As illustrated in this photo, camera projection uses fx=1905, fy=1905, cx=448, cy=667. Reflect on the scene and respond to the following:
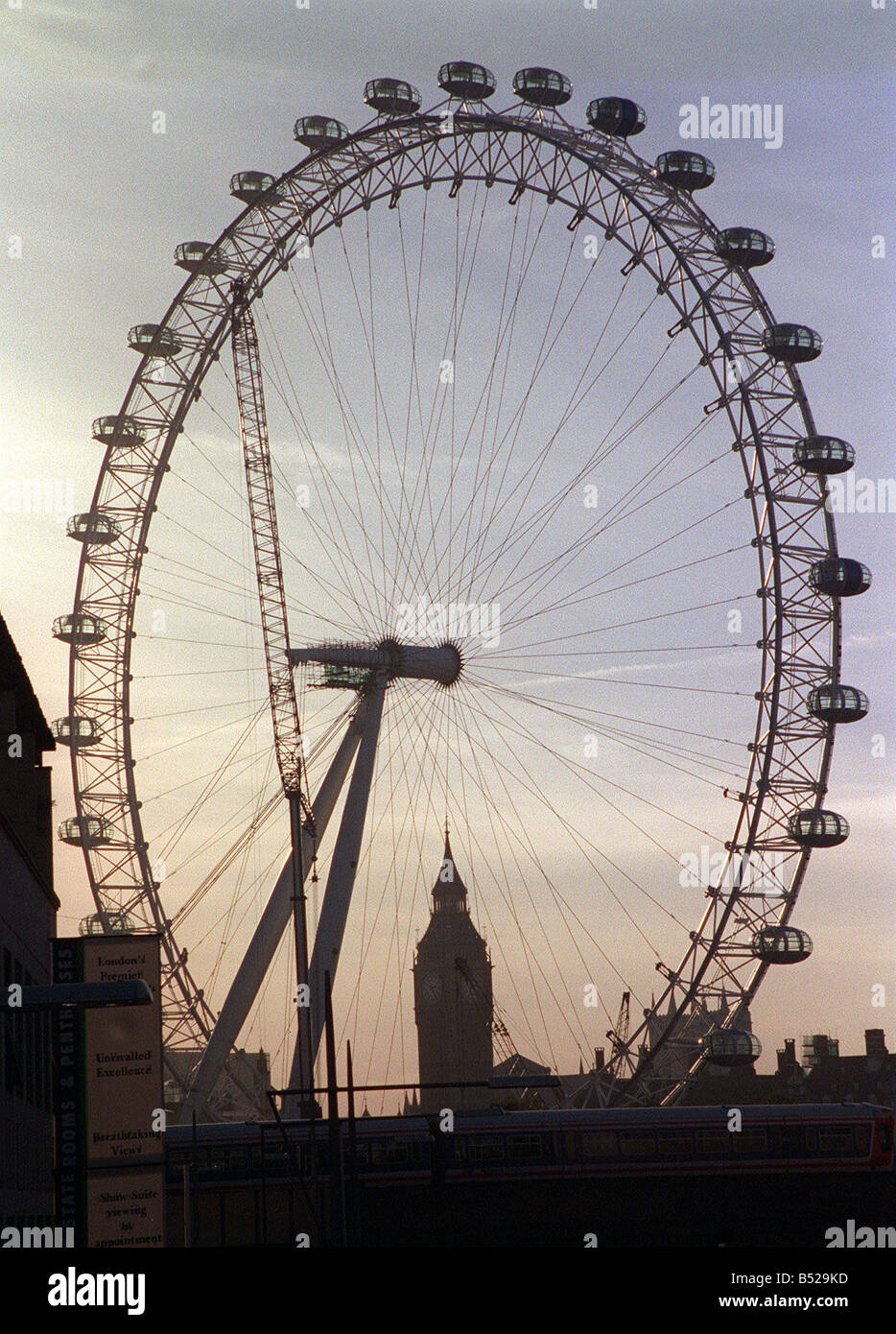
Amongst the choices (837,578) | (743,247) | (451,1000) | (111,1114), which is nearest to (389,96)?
Answer: (743,247)

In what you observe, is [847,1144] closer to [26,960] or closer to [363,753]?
[363,753]

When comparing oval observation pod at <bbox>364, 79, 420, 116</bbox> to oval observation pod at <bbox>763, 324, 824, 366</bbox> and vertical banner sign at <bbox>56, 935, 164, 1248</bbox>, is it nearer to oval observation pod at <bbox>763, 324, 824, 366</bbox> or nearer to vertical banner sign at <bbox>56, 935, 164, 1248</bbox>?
oval observation pod at <bbox>763, 324, 824, 366</bbox>

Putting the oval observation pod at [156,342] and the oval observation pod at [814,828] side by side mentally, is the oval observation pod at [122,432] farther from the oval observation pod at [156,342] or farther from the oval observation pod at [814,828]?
the oval observation pod at [814,828]

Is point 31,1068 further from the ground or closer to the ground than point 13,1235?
further from the ground

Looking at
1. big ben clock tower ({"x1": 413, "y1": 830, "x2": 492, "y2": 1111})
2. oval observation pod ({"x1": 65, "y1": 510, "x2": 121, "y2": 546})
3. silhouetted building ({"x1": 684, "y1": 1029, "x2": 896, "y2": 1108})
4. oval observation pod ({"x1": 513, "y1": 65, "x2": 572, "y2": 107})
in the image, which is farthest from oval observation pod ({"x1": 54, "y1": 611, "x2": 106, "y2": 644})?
silhouetted building ({"x1": 684, "y1": 1029, "x2": 896, "y2": 1108})
